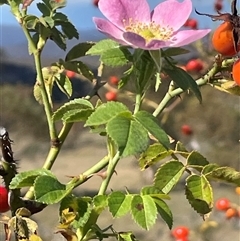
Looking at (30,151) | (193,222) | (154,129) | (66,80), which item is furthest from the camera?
(30,151)

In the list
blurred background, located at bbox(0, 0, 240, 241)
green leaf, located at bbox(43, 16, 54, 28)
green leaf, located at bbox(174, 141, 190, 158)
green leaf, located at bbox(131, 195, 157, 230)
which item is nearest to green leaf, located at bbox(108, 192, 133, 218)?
green leaf, located at bbox(131, 195, 157, 230)

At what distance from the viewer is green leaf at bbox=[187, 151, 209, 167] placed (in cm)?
60

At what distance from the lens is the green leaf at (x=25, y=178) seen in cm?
52

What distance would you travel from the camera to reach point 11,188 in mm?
515

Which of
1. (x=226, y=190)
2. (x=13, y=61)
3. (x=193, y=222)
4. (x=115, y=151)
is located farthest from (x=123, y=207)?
(x=13, y=61)

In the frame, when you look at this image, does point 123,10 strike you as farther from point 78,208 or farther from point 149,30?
point 78,208

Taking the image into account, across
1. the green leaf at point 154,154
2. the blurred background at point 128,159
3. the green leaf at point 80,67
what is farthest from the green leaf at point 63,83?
the blurred background at point 128,159

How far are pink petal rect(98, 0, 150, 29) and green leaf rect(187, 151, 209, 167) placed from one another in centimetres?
15

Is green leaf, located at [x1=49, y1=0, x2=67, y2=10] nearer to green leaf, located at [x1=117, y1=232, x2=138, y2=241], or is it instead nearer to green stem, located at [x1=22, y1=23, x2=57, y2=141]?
green stem, located at [x1=22, y1=23, x2=57, y2=141]

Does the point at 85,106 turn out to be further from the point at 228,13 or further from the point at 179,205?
the point at 179,205

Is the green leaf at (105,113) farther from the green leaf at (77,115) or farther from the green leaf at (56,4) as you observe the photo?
the green leaf at (56,4)

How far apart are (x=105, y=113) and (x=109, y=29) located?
0.07m

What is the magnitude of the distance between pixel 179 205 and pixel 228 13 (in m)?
3.23

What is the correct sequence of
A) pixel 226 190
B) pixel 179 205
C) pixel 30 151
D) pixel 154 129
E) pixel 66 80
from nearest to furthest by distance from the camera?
pixel 154 129
pixel 66 80
pixel 179 205
pixel 226 190
pixel 30 151
